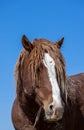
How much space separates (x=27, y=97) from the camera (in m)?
9.02

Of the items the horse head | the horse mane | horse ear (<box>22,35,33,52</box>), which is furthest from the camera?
horse ear (<box>22,35,33,52</box>)

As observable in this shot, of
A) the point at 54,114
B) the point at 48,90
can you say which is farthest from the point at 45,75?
the point at 54,114

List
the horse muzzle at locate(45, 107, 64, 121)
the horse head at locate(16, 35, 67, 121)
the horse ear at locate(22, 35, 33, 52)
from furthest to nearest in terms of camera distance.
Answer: the horse ear at locate(22, 35, 33, 52)
the horse head at locate(16, 35, 67, 121)
the horse muzzle at locate(45, 107, 64, 121)

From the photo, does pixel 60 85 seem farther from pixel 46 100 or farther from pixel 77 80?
pixel 77 80

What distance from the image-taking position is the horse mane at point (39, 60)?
8742mm

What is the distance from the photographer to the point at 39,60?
8.80 meters

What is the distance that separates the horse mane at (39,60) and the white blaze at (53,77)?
7 centimetres

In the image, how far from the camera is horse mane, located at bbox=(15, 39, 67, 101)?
874 cm

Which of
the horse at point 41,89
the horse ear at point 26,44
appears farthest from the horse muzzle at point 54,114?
the horse ear at point 26,44

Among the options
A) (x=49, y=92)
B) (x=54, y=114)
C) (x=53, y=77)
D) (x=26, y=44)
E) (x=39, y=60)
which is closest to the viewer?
(x=54, y=114)

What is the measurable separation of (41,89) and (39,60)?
0.53 metres

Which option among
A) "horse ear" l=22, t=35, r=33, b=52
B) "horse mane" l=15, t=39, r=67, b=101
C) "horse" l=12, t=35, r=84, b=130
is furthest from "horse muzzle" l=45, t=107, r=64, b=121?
"horse ear" l=22, t=35, r=33, b=52

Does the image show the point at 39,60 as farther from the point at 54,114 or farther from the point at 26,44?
the point at 54,114

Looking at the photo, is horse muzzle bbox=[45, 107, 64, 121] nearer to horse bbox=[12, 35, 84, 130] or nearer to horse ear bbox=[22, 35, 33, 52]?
horse bbox=[12, 35, 84, 130]
